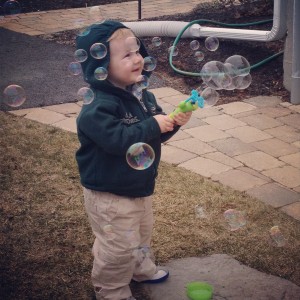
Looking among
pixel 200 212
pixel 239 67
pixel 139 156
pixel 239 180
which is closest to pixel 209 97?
pixel 139 156

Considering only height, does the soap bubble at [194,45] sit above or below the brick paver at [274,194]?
above

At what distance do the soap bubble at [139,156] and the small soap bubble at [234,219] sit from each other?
2.90ft

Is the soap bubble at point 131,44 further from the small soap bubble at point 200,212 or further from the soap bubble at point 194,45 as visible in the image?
the soap bubble at point 194,45

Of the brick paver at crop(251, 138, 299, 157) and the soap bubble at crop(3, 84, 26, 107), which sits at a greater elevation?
the soap bubble at crop(3, 84, 26, 107)

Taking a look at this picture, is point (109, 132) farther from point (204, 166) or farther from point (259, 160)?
point (259, 160)

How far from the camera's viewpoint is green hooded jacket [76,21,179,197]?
7.60ft

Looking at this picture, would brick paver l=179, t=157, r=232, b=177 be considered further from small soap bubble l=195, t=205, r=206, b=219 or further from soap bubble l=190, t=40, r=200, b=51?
soap bubble l=190, t=40, r=200, b=51

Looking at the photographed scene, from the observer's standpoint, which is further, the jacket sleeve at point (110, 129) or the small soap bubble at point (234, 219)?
the small soap bubble at point (234, 219)

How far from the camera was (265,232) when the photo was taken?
3.22 metres

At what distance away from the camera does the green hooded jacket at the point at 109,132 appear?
232cm

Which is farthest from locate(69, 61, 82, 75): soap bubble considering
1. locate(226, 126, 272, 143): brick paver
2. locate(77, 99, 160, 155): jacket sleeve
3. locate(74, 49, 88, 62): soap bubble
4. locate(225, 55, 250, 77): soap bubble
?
locate(226, 126, 272, 143): brick paver

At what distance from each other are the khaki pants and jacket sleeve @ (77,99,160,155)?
266 millimetres

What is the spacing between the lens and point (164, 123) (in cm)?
240

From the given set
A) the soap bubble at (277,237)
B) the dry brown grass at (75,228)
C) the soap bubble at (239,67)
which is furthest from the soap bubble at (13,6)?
the soap bubble at (277,237)
